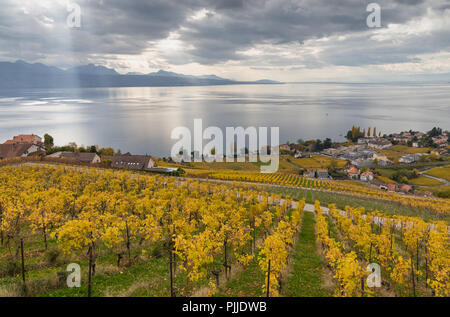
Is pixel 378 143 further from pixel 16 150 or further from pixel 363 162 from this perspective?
pixel 16 150

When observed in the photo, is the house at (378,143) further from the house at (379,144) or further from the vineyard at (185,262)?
the vineyard at (185,262)

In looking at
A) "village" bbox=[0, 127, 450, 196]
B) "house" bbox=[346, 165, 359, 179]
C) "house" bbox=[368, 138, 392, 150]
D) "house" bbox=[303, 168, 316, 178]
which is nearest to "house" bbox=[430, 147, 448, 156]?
"village" bbox=[0, 127, 450, 196]

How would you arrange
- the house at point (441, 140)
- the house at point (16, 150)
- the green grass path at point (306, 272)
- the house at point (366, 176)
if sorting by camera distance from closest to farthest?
the green grass path at point (306, 272) < the house at point (16, 150) < the house at point (366, 176) < the house at point (441, 140)

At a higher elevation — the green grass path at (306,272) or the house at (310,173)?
the green grass path at (306,272)

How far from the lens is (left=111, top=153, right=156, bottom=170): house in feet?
210

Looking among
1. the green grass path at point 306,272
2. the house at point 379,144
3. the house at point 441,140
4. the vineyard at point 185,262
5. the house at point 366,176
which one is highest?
the vineyard at point 185,262

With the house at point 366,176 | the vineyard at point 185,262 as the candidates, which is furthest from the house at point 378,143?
the vineyard at point 185,262

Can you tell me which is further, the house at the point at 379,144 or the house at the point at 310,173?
the house at the point at 379,144

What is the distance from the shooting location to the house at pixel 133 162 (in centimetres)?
6397

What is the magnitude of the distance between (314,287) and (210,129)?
161134 millimetres

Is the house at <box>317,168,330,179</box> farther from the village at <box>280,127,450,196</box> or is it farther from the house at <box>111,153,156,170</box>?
the house at <box>111,153,156,170</box>

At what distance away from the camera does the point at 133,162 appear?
65.4 m

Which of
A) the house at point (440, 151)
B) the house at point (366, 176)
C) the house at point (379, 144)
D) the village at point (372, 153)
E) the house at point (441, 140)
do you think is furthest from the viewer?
the house at point (379, 144)

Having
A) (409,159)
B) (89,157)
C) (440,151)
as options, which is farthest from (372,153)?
(89,157)
